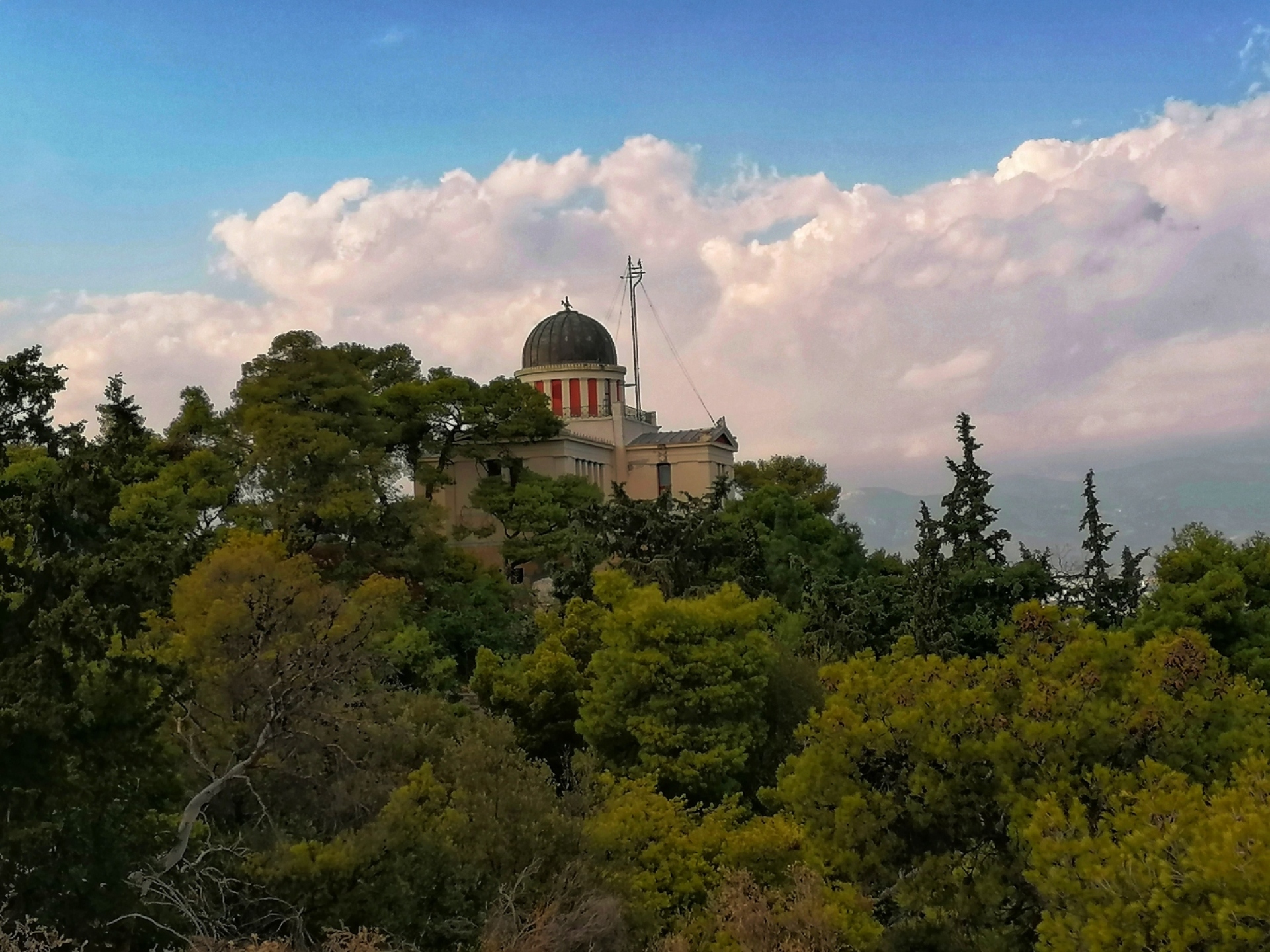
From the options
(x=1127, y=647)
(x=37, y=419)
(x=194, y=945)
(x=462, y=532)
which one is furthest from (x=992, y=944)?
(x=462, y=532)

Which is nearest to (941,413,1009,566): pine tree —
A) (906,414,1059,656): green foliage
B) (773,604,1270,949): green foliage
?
(906,414,1059,656): green foliage

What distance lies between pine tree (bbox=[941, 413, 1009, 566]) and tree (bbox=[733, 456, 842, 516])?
892 inches

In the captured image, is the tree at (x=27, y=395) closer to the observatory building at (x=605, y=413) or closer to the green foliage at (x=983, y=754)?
the green foliage at (x=983, y=754)

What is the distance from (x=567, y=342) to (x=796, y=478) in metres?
15.3

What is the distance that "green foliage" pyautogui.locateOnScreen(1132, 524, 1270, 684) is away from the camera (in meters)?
30.4

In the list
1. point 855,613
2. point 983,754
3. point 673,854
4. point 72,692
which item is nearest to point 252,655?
point 72,692

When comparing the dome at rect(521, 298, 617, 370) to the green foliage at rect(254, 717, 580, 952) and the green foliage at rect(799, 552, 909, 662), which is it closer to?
the green foliage at rect(799, 552, 909, 662)

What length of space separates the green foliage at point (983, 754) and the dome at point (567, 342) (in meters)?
40.7

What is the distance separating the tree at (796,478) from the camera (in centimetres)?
6869

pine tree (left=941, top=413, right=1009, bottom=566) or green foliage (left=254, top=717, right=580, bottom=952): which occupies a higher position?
pine tree (left=941, top=413, right=1009, bottom=566)

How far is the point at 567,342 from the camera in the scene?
62.4 meters

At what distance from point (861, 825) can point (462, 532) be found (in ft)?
95.7

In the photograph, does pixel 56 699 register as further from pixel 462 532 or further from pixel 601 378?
pixel 601 378

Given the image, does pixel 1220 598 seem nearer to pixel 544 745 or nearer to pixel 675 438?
pixel 544 745
